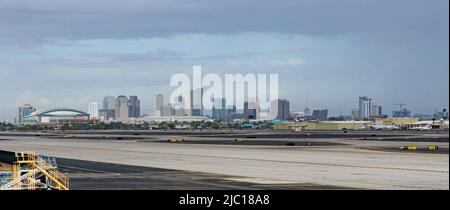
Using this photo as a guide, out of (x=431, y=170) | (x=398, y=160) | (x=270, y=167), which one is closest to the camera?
(x=431, y=170)

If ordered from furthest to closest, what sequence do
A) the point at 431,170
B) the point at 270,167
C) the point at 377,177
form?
the point at 270,167 < the point at 431,170 < the point at 377,177

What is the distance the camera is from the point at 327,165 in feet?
206
